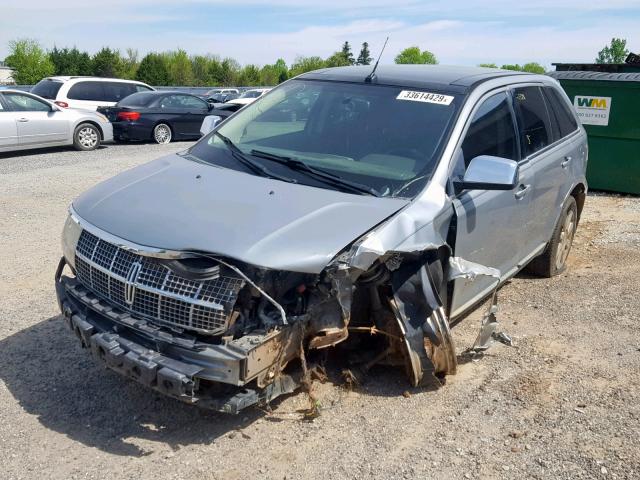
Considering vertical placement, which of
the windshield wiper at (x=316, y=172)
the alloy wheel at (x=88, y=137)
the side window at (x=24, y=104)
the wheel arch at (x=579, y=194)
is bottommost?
the alloy wheel at (x=88, y=137)

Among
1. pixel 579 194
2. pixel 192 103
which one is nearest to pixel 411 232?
pixel 579 194

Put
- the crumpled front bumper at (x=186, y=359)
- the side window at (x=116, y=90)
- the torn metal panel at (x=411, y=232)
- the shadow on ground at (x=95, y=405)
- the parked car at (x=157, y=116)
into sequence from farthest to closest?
the side window at (x=116, y=90), the parked car at (x=157, y=116), the shadow on ground at (x=95, y=405), the torn metal panel at (x=411, y=232), the crumpled front bumper at (x=186, y=359)

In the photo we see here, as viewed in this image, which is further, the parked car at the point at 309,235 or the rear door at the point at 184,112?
the rear door at the point at 184,112

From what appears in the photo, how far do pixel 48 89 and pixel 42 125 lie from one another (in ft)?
12.7

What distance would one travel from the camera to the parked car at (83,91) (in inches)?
692

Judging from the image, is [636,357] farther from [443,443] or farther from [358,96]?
[358,96]

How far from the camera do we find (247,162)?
4426 millimetres

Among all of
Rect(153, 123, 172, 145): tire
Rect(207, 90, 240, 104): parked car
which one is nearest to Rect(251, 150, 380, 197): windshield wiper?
Rect(153, 123, 172, 145): tire

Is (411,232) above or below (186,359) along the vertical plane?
above

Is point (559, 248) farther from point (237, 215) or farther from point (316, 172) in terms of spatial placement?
point (237, 215)

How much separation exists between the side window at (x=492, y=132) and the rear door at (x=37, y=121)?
11620mm

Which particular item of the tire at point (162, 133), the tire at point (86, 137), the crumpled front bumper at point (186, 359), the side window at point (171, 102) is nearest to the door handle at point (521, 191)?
the crumpled front bumper at point (186, 359)

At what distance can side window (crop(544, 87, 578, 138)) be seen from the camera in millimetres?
6094

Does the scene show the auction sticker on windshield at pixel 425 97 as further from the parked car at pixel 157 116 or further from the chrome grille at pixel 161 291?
the parked car at pixel 157 116
